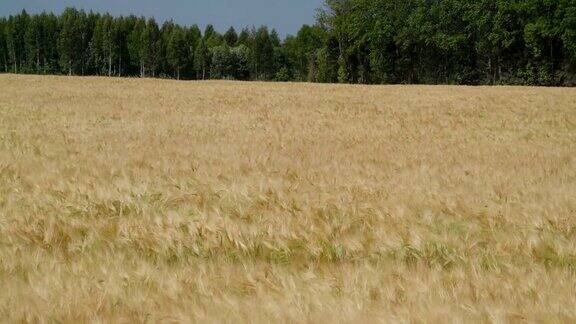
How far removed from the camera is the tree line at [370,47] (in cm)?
5812

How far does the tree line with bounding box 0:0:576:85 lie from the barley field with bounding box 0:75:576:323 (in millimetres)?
55567

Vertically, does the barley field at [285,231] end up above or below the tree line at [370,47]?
below

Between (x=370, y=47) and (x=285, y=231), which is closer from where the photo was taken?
(x=285, y=231)

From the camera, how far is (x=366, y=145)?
890cm

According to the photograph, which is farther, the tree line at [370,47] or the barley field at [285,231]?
the tree line at [370,47]

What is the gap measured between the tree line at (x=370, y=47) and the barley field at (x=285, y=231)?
5557 cm

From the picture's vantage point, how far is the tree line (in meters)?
58.1

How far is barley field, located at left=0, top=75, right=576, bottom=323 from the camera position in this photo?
8.08 ft

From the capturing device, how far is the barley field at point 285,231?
97.0 inches

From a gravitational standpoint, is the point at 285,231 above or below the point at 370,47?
below

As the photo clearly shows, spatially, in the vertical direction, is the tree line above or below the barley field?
above

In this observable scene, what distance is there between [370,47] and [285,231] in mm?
68645

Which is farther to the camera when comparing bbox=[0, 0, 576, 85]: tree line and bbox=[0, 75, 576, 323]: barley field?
bbox=[0, 0, 576, 85]: tree line

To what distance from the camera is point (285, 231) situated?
12.9 feet
